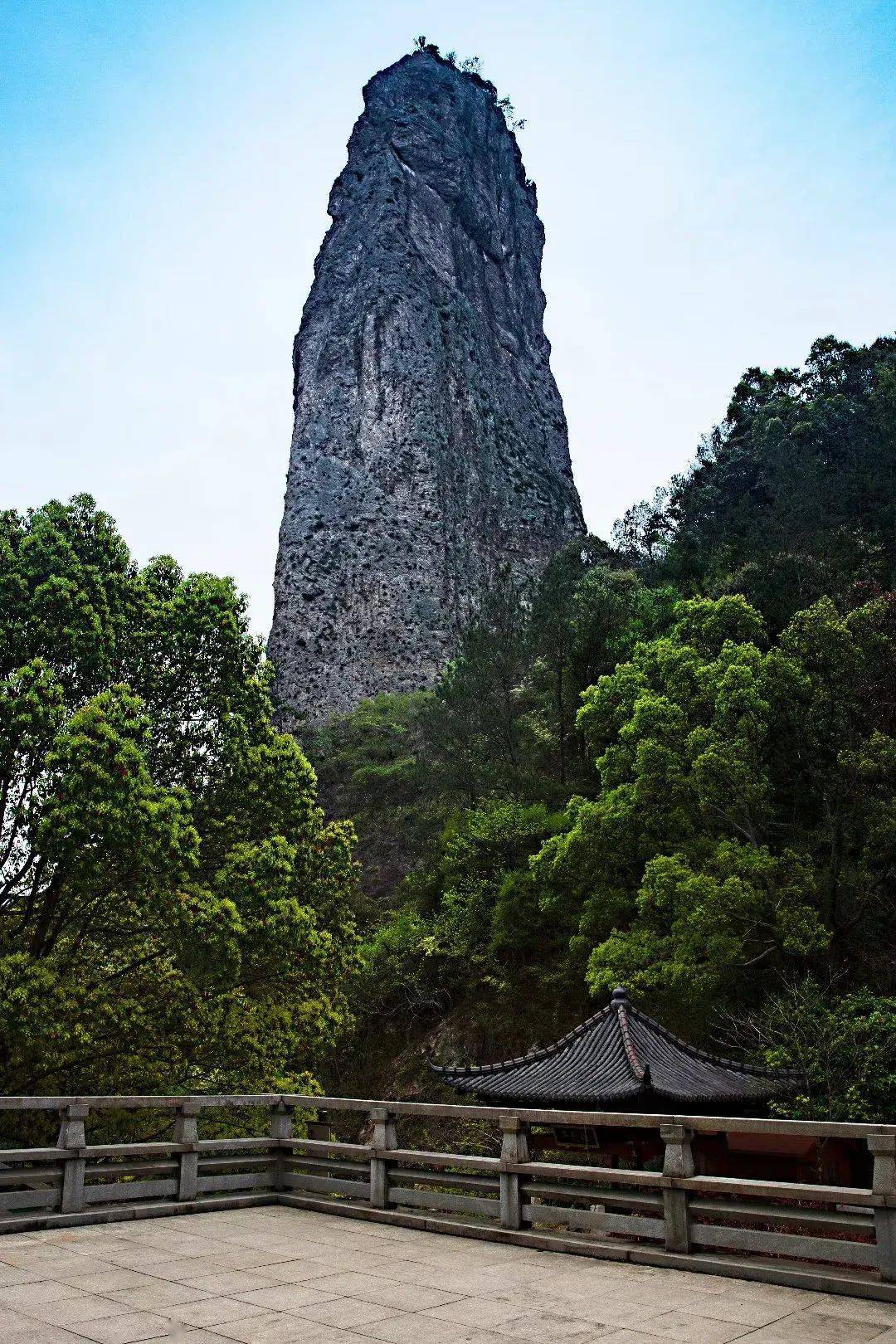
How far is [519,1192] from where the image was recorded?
305 inches

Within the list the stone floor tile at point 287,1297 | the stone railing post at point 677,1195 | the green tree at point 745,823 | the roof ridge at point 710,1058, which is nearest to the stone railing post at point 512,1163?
the stone railing post at point 677,1195

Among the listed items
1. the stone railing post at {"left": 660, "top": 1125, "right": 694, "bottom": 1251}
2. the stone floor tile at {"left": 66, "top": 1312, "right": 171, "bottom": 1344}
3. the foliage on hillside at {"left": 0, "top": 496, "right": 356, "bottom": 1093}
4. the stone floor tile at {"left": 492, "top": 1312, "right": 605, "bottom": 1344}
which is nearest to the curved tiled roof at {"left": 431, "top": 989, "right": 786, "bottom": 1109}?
the foliage on hillside at {"left": 0, "top": 496, "right": 356, "bottom": 1093}

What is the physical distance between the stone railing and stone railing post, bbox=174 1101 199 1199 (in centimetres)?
1

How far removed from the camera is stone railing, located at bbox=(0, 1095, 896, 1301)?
5941 millimetres

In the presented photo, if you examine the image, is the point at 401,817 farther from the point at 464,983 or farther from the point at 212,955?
the point at 212,955

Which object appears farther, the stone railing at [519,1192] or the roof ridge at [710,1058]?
the roof ridge at [710,1058]

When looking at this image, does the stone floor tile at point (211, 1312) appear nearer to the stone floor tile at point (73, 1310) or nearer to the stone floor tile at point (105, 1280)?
the stone floor tile at point (73, 1310)

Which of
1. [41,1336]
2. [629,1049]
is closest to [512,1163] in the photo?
[41,1336]

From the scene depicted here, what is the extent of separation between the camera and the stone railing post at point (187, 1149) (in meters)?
8.92

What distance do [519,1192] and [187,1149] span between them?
3151 millimetres

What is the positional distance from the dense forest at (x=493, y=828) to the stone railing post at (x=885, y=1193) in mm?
9099

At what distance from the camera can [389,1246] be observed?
7.48 metres

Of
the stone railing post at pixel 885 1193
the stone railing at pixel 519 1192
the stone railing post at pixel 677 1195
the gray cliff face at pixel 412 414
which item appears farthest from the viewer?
the gray cliff face at pixel 412 414

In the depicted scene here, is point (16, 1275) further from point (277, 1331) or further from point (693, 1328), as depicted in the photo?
point (693, 1328)
